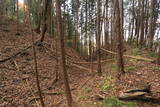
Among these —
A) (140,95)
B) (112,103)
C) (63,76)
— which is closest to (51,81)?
(63,76)

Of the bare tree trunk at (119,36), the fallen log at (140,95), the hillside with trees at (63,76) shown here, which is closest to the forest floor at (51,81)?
the hillside with trees at (63,76)

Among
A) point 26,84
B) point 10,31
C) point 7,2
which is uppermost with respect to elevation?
point 7,2

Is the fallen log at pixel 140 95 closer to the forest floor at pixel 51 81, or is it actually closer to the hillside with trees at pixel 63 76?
the hillside with trees at pixel 63 76

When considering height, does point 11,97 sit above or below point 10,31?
below

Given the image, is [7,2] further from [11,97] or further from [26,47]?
[11,97]

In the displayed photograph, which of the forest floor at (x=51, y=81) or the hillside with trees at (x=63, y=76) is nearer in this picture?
the hillside with trees at (x=63, y=76)

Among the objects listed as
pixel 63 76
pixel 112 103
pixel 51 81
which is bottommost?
pixel 51 81

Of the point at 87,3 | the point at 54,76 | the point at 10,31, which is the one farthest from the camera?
the point at 87,3

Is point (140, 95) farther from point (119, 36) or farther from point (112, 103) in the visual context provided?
point (119, 36)

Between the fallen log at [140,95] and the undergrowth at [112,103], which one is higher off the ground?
the fallen log at [140,95]

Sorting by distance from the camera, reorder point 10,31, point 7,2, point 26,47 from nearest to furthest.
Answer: point 26,47, point 10,31, point 7,2

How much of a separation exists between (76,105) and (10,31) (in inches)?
446

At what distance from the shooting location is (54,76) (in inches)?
430

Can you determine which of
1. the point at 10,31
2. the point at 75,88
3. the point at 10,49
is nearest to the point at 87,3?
the point at 10,31
